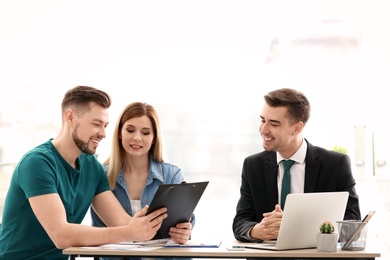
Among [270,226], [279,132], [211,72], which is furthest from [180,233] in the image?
[211,72]

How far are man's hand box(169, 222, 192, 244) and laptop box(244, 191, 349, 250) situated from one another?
0.28 m

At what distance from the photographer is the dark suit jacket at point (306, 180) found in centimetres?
359

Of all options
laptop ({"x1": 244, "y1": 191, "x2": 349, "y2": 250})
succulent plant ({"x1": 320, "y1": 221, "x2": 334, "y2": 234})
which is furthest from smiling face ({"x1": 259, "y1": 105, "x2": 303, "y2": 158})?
succulent plant ({"x1": 320, "y1": 221, "x2": 334, "y2": 234})

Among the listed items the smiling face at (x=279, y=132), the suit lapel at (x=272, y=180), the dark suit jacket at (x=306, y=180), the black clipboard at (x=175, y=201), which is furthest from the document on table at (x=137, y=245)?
the smiling face at (x=279, y=132)

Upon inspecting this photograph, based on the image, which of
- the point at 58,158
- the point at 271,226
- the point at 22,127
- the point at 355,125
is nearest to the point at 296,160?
the point at 271,226

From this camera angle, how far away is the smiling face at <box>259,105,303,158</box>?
3609 mm

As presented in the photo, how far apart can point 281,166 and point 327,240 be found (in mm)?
771

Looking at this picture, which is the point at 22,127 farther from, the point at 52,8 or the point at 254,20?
the point at 254,20

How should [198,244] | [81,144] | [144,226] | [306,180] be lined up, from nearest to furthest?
[144,226], [198,244], [81,144], [306,180]

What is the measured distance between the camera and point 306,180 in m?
3.59

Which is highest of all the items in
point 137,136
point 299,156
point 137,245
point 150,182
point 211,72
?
point 211,72

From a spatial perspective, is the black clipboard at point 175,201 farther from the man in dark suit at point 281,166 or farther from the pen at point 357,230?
A: the pen at point 357,230

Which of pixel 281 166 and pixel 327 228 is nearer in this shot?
pixel 327 228

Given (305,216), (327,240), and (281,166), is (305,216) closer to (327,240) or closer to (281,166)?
(327,240)
